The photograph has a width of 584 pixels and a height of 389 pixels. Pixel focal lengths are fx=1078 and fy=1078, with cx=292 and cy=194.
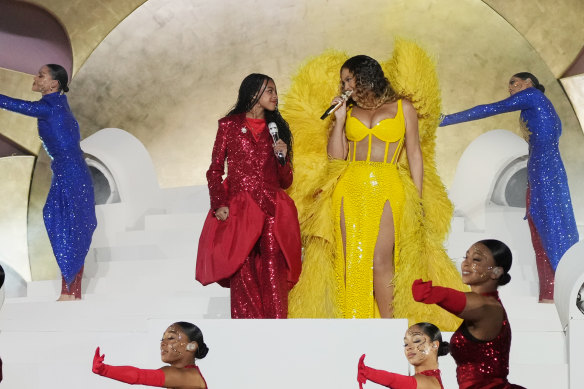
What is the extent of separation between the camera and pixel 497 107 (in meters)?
5.90

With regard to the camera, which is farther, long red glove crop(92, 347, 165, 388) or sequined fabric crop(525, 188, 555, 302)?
A: sequined fabric crop(525, 188, 555, 302)

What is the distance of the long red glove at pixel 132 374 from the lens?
3195 mm

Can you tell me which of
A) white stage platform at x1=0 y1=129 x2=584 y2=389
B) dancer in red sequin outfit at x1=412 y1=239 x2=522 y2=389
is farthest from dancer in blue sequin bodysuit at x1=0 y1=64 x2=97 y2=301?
dancer in red sequin outfit at x1=412 y1=239 x2=522 y2=389

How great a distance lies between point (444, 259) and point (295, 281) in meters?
0.69

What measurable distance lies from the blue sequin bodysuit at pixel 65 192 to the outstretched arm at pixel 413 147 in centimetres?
208

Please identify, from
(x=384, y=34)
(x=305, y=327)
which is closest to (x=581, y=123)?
(x=384, y=34)

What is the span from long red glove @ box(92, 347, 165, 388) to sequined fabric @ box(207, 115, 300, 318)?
156 cm

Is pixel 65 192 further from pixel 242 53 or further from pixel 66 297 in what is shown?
pixel 242 53

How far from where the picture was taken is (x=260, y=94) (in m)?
4.95

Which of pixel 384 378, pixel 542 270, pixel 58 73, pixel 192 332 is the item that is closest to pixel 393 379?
pixel 384 378

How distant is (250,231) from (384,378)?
5.66 feet

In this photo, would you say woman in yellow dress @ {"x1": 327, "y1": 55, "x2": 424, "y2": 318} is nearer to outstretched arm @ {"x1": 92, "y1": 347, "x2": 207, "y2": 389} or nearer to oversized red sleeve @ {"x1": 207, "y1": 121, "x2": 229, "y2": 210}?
oversized red sleeve @ {"x1": 207, "y1": 121, "x2": 229, "y2": 210}

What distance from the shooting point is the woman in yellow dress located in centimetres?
482

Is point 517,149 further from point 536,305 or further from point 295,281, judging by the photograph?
point 295,281
